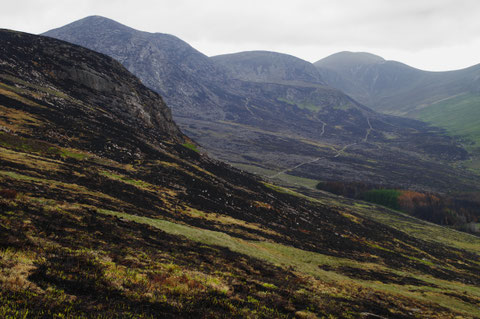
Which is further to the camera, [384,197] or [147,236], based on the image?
[384,197]

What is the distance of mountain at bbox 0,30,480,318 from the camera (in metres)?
14.9

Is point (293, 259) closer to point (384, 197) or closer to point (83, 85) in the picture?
point (83, 85)

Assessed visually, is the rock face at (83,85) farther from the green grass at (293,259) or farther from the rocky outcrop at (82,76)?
the green grass at (293,259)

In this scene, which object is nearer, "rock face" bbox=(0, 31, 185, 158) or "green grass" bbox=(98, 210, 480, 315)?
"green grass" bbox=(98, 210, 480, 315)

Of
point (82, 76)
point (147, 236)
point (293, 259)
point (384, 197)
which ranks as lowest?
point (384, 197)

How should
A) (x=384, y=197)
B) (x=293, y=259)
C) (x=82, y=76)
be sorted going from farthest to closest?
(x=384, y=197)
(x=82, y=76)
(x=293, y=259)

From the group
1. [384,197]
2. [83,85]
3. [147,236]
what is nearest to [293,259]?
[147,236]

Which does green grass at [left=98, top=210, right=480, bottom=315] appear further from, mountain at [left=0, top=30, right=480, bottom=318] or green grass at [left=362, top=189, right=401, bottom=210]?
green grass at [left=362, top=189, right=401, bottom=210]

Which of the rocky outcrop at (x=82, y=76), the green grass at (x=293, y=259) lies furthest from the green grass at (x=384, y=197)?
the rocky outcrop at (x=82, y=76)

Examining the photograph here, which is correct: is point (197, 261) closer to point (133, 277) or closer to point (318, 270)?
point (133, 277)

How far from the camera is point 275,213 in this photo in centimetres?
6938

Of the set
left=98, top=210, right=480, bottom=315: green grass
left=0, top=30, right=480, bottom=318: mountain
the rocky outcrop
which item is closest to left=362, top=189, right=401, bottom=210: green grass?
left=0, top=30, right=480, bottom=318: mountain

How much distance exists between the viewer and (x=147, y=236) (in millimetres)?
27344

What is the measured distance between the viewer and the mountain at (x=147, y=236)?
1486cm
